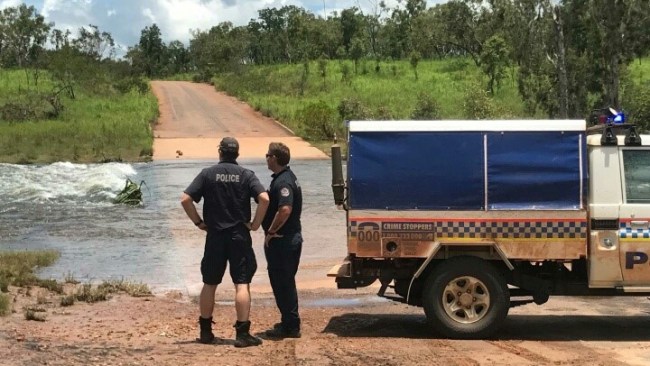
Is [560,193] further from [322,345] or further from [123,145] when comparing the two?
[123,145]

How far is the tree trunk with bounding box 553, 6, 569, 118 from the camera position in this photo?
3397 cm

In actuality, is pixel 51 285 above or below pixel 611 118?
below

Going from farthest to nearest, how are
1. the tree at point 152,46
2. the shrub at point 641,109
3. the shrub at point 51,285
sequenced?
the tree at point 152,46, the shrub at point 641,109, the shrub at point 51,285

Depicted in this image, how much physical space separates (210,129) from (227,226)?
111 feet

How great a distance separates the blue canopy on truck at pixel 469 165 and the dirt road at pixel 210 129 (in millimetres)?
23194

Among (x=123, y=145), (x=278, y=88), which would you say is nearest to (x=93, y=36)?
(x=278, y=88)

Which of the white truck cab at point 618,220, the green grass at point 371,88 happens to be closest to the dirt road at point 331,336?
the white truck cab at point 618,220

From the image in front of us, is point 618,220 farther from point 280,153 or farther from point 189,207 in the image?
point 189,207

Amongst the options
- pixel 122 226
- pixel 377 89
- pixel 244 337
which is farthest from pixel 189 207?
pixel 377 89

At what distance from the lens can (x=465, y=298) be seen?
302 inches

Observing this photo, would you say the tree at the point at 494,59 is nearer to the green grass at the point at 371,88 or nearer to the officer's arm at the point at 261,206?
the green grass at the point at 371,88

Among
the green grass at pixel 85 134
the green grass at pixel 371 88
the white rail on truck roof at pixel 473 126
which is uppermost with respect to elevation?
the green grass at pixel 371 88

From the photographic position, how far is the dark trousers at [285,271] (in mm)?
7633

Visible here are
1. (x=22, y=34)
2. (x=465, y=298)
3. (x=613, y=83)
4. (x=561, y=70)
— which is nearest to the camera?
(x=465, y=298)
